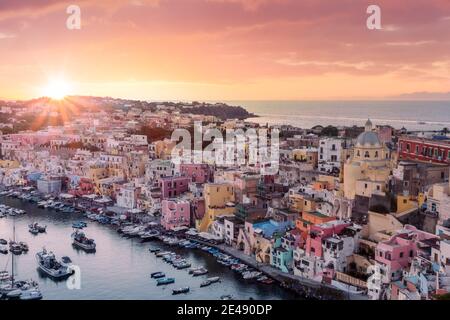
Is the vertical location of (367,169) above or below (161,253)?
above

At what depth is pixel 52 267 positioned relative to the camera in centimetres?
659

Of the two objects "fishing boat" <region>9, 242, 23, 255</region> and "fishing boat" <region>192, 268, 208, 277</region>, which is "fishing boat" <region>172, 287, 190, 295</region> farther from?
"fishing boat" <region>9, 242, 23, 255</region>

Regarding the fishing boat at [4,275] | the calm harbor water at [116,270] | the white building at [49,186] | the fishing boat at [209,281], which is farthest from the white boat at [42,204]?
the fishing boat at [209,281]

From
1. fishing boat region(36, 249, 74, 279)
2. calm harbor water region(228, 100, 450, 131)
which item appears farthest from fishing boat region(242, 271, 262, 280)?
calm harbor water region(228, 100, 450, 131)

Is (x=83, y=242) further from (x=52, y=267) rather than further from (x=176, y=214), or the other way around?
(x=176, y=214)

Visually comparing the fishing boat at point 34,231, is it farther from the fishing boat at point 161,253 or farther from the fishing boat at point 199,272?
the fishing boat at point 199,272

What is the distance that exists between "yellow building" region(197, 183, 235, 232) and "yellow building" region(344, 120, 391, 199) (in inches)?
68.7

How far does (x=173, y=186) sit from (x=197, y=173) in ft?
2.32

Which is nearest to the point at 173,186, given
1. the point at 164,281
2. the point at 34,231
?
the point at 34,231

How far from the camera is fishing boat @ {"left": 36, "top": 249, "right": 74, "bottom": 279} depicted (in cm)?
648

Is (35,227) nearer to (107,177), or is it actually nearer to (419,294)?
(107,177)

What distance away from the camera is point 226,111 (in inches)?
1320
